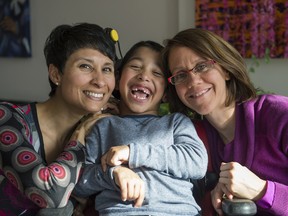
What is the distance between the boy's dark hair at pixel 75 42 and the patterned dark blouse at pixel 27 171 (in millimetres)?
285

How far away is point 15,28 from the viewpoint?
415cm

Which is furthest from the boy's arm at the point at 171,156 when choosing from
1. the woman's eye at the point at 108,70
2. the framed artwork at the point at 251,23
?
the framed artwork at the point at 251,23

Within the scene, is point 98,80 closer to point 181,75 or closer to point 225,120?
point 181,75

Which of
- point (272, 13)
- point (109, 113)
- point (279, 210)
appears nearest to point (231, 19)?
point (272, 13)

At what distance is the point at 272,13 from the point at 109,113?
1.58m

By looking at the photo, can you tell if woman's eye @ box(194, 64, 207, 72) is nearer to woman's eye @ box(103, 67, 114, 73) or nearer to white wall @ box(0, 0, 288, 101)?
woman's eye @ box(103, 67, 114, 73)

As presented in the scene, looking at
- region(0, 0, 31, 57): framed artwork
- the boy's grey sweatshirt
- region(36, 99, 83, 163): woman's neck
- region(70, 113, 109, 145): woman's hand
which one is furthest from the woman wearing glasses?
region(0, 0, 31, 57): framed artwork

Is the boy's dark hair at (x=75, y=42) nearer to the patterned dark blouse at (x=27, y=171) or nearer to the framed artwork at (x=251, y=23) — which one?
the patterned dark blouse at (x=27, y=171)

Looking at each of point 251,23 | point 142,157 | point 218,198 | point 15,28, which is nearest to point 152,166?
point 142,157

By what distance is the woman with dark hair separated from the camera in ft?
4.23

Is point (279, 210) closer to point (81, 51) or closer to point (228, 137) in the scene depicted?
point (228, 137)

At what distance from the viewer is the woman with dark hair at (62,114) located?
129 centimetres

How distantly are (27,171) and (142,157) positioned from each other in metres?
0.38

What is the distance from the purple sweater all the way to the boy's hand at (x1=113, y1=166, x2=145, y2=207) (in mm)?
428
